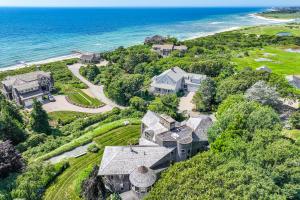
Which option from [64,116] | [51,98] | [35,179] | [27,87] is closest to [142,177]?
[35,179]

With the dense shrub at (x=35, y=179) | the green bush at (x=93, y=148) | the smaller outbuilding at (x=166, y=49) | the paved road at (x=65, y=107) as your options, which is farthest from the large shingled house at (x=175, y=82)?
the dense shrub at (x=35, y=179)

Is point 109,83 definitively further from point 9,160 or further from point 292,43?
point 292,43

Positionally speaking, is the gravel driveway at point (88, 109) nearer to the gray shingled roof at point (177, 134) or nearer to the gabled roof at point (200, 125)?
the gabled roof at point (200, 125)

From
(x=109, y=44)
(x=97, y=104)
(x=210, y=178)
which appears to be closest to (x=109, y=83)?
(x=97, y=104)

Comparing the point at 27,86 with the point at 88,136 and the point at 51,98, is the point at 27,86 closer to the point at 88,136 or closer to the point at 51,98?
the point at 51,98

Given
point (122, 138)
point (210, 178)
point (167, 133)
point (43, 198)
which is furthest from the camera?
point (122, 138)

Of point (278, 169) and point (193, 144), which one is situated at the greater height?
point (278, 169)

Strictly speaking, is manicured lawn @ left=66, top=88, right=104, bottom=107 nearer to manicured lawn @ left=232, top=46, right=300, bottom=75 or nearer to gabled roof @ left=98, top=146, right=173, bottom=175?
gabled roof @ left=98, top=146, right=173, bottom=175
